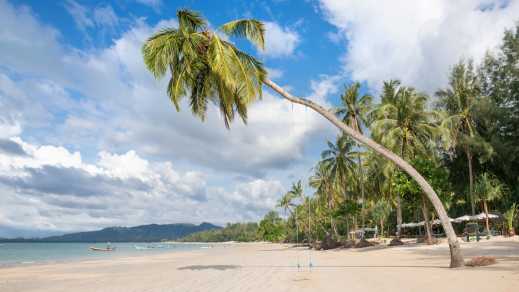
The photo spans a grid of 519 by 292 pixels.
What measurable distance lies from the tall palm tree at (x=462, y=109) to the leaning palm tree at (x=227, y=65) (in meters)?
19.7

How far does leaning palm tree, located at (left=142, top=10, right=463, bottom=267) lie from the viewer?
43.5 feet

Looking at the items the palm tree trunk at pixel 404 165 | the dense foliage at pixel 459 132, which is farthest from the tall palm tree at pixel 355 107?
the palm tree trunk at pixel 404 165

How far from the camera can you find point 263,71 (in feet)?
46.4

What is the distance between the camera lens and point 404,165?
1358 cm

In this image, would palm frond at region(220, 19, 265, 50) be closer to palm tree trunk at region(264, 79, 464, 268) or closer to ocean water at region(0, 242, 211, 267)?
palm tree trunk at region(264, 79, 464, 268)

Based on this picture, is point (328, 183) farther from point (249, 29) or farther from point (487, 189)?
point (249, 29)

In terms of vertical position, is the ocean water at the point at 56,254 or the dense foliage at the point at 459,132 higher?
the dense foliage at the point at 459,132

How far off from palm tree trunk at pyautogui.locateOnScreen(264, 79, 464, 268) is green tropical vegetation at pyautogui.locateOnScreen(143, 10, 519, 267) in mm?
34

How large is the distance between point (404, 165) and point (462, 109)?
22.7m

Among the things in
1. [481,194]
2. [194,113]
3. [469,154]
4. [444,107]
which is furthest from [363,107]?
[194,113]

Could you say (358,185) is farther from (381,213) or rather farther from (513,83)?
(513,83)

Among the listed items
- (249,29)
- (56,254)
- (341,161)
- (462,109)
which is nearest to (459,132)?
(462,109)

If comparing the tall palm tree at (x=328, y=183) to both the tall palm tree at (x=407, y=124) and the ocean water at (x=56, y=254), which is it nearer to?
the tall palm tree at (x=407, y=124)

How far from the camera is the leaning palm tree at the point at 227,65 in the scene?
1326cm
